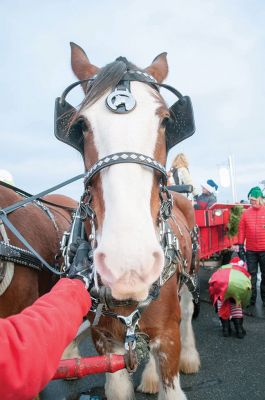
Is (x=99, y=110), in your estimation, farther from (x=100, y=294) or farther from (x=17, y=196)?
(x=17, y=196)

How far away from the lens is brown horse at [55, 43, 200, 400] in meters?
1.29

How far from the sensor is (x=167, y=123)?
1999 millimetres

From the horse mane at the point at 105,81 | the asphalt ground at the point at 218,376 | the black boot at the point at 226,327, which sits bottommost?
the asphalt ground at the point at 218,376

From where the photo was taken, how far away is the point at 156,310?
2100mm

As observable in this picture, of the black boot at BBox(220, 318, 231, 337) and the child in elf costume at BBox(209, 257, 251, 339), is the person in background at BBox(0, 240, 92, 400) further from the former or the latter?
the black boot at BBox(220, 318, 231, 337)

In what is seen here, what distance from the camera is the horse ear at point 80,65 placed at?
2.34 meters

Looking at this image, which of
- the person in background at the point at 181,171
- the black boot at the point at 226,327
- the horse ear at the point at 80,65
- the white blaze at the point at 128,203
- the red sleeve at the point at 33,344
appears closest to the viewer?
the red sleeve at the point at 33,344

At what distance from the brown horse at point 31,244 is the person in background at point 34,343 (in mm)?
1092

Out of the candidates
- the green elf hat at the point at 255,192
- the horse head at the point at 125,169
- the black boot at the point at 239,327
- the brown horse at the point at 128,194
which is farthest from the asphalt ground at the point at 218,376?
the green elf hat at the point at 255,192

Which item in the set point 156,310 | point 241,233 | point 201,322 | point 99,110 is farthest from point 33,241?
point 241,233

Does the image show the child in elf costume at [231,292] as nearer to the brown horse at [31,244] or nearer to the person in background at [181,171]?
the brown horse at [31,244]

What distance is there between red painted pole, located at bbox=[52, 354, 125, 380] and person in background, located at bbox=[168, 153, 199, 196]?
5.70m

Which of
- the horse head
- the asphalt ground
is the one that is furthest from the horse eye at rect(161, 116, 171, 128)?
the asphalt ground

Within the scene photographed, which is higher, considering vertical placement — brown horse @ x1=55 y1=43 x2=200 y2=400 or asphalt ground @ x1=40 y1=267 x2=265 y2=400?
brown horse @ x1=55 y1=43 x2=200 y2=400
